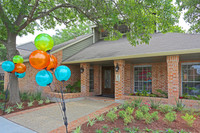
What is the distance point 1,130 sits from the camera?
4.41 meters

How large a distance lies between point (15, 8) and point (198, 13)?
13644 millimetres

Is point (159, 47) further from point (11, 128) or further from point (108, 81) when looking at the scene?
point (11, 128)

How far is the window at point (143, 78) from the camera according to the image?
30.3 feet

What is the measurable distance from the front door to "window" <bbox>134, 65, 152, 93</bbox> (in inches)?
84.7

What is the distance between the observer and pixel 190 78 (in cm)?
798

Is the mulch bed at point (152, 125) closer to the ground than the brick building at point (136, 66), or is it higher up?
closer to the ground

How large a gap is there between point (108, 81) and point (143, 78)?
3052mm

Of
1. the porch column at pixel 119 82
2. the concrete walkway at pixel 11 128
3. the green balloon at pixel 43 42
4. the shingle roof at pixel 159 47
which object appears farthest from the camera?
the porch column at pixel 119 82

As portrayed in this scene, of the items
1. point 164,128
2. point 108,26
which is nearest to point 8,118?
point 164,128

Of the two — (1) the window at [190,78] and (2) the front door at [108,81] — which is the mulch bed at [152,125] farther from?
(2) the front door at [108,81]

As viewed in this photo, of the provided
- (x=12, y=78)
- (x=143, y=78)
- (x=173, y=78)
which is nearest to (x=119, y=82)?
(x=143, y=78)

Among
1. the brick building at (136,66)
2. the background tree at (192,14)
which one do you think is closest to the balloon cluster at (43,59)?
the brick building at (136,66)

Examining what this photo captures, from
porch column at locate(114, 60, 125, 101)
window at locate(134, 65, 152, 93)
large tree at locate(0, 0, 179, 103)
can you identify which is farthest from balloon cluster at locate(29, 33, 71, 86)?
window at locate(134, 65, 152, 93)

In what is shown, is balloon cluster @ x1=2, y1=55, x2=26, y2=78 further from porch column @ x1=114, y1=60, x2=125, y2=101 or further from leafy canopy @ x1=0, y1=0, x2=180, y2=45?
porch column @ x1=114, y1=60, x2=125, y2=101
